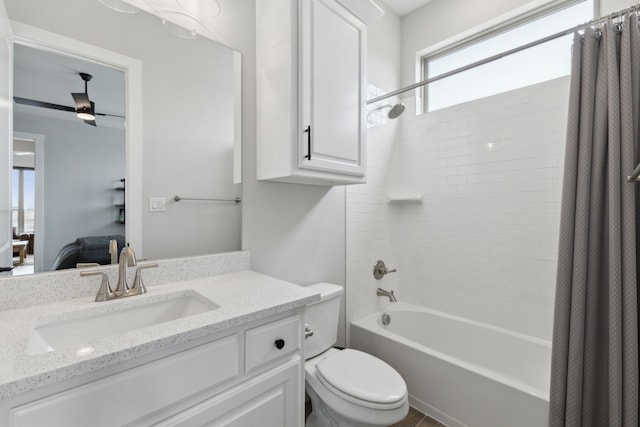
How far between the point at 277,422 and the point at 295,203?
3.62 ft

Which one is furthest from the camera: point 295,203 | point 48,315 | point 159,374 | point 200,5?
point 295,203

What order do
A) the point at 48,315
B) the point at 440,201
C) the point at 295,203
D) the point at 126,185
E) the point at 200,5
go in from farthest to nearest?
the point at 440,201 → the point at 295,203 → the point at 200,5 → the point at 126,185 → the point at 48,315

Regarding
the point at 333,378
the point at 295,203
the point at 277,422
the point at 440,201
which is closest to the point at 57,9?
the point at 295,203

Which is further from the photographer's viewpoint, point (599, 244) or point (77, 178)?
point (599, 244)

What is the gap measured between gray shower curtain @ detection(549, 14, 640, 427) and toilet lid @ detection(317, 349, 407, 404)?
674mm

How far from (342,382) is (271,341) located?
0.58 meters

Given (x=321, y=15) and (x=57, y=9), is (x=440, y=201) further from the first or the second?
(x=57, y=9)

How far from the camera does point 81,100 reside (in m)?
1.07

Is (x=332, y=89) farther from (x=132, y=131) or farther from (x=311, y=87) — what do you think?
(x=132, y=131)

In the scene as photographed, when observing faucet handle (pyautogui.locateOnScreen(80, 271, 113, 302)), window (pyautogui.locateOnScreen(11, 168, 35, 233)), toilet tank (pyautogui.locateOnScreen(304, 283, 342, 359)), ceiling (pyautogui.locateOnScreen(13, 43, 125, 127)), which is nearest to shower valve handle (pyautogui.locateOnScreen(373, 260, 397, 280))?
toilet tank (pyautogui.locateOnScreen(304, 283, 342, 359))

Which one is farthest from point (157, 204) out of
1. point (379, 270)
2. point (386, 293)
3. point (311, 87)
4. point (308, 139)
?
point (386, 293)

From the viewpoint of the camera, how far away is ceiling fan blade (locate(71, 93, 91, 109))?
3.48ft

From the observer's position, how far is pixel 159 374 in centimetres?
74

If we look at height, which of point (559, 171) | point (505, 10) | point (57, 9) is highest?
point (505, 10)
